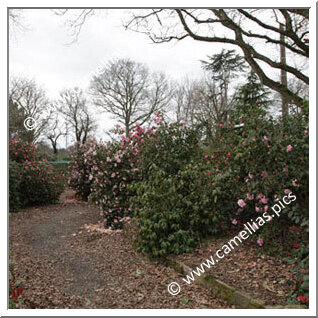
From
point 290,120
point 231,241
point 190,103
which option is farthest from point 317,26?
point 190,103

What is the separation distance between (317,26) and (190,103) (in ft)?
30.6

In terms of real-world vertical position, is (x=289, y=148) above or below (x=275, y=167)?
above

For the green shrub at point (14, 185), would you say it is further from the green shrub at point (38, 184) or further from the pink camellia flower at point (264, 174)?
the pink camellia flower at point (264, 174)

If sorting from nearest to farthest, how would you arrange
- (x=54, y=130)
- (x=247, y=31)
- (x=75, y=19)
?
1. (x=75, y=19)
2. (x=247, y=31)
3. (x=54, y=130)

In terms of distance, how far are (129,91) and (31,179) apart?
218 inches

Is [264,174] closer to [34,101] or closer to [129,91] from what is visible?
[34,101]

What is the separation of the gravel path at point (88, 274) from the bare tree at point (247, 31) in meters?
3.74

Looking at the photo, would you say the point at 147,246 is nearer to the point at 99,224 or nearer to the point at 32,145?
the point at 99,224

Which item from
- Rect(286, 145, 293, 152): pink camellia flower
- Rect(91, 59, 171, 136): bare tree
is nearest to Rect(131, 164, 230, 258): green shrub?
Rect(286, 145, 293, 152): pink camellia flower

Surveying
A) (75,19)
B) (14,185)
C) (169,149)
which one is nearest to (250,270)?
(169,149)

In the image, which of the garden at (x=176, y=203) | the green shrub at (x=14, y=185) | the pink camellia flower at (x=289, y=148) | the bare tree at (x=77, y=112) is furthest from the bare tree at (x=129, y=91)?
the pink camellia flower at (x=289, y=148)

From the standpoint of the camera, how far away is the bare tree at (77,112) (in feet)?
29.3

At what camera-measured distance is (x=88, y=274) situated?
3.36m

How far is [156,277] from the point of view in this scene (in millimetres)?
3145
